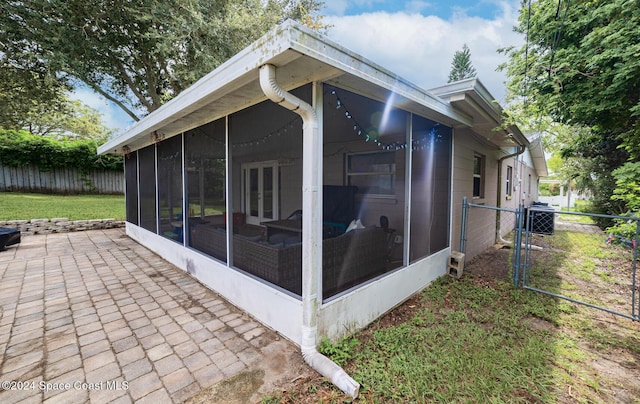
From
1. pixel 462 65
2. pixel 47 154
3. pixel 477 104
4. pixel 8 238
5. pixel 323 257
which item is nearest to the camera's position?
pixel 323 257

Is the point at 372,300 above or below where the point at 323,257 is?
below

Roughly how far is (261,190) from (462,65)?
2691 cm

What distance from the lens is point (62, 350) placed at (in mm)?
2258

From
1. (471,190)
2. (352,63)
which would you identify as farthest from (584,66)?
(352,63)

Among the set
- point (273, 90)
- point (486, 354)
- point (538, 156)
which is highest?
point (538, 156)

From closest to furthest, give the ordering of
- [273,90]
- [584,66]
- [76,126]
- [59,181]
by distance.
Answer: [273,90], [584,66], [59,181], [76,126]

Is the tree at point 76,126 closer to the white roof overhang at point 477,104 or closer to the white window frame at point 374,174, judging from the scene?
the white window frame at point 374,174

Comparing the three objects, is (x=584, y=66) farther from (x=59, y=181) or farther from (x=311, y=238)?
(x=59, y=181)

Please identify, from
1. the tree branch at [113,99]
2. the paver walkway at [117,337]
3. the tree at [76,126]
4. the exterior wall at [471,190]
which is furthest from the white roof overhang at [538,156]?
the tree at [76,126]

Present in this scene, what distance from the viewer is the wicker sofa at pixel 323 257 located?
265cm

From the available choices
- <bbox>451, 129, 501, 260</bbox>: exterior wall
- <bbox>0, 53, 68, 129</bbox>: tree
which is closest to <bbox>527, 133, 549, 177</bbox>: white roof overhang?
<bbox>451, 129, 501, 260</bbox>: exterior wall

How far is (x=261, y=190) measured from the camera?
7.12 metres

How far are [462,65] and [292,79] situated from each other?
2965 centimetres

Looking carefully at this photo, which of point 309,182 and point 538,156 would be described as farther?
point 538,156
